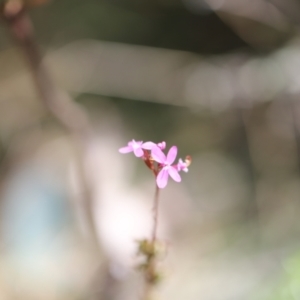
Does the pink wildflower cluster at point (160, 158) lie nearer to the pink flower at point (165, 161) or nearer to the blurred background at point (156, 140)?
the pink flower at point (165, 161)

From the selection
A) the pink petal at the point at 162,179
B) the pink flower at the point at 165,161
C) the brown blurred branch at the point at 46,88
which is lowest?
the pink petal at the point at 162,179

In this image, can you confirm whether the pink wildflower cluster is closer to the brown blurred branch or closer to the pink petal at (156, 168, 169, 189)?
the pink petal at (156, 168, 169, 189)

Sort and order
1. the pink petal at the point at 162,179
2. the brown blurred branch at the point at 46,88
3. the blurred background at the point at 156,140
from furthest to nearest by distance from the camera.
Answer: the blurred background at the point at 156,140
the brown blurred branch at the point at 46,88
the pink petal at the point at 162,179

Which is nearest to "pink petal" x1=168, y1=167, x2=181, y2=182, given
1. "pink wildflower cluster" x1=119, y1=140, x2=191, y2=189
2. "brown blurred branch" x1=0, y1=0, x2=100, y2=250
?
"pink wildflower cluster" x1=119, y1=140, x2=191, y2=189

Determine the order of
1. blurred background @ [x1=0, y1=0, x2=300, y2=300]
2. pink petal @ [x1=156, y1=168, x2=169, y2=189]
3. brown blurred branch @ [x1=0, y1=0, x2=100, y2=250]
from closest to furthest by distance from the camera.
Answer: pink petal @ [x1=156, y1=168, x2=169, y2=189] < brown blurred branch @ [x1=0, y1=0, x2=100, y2=250] < blurred background @ [x1=0, y1=0, x2=300, y2=300]

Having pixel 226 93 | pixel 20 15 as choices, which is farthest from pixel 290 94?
pixel 20 15

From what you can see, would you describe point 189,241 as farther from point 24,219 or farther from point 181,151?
point 24,219

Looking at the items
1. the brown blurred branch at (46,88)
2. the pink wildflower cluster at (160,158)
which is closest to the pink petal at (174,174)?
the pink wildflower cluster at (160,158)
